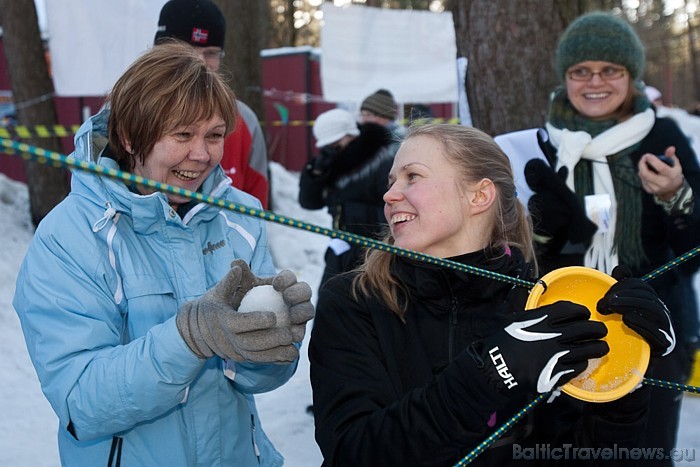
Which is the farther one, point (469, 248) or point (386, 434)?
point (469, 248)

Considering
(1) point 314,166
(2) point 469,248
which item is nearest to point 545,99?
(1) point 314,166

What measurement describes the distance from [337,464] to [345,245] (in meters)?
2.93

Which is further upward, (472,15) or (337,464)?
(472,15)

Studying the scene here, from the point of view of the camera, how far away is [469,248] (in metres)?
2.03

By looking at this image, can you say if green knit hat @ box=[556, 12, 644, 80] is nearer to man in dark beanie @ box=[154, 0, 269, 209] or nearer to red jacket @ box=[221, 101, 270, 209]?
man in dark beanie @ box=[154, 0, 269, 209]

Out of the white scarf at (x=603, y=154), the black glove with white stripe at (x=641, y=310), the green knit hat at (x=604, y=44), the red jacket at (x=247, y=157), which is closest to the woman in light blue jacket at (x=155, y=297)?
the black glove with white stripe at (x=641, y=310)

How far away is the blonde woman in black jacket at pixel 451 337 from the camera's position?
5.12 ft

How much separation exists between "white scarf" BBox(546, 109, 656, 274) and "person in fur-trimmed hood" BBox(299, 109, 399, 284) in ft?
5.88

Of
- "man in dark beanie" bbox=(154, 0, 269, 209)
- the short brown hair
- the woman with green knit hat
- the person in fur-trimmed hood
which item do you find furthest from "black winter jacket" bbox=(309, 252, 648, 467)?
the person in fur-trimmed hood

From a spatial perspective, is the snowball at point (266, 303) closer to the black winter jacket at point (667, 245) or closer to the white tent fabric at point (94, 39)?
the black winter jacket at point (667, 245)

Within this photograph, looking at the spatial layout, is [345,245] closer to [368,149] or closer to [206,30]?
[368,149]

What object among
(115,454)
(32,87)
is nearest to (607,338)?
(115,454)

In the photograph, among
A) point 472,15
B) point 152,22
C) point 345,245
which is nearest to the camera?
point 472,15

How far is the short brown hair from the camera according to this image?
192cm
